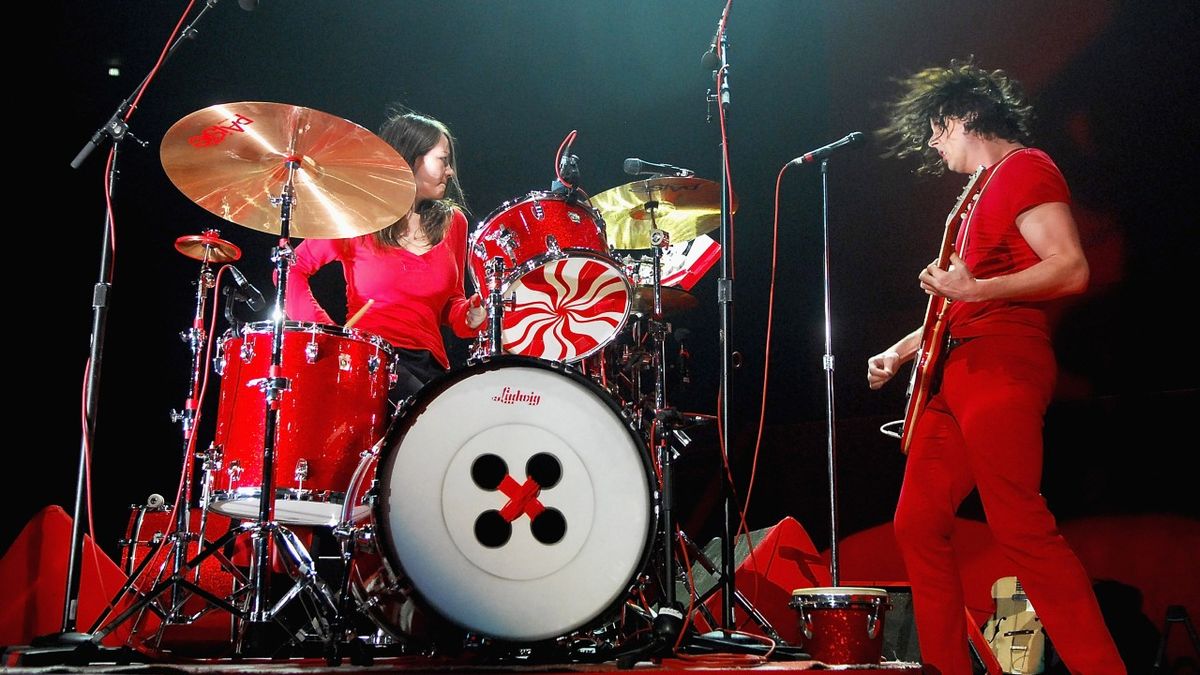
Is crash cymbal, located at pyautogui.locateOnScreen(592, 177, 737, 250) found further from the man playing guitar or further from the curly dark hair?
the man playing guitar

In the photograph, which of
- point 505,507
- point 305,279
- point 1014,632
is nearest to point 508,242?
point 305,279

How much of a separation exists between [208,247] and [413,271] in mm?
1007

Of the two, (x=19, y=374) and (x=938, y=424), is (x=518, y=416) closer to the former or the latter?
(x=938, y=424)

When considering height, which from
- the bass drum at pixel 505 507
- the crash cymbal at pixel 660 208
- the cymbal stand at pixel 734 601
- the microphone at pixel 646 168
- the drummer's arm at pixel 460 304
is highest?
the crash cymbal at pixel 660 208

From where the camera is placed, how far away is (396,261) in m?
3.75

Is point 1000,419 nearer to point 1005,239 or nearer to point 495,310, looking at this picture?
point 1005,239

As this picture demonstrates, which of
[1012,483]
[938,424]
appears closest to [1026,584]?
[1012,483]

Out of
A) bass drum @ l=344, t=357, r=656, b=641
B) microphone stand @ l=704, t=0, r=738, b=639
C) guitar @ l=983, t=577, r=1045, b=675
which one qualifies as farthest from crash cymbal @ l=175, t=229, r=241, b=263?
guitar @ l=983, t=577, r=1045, b=675

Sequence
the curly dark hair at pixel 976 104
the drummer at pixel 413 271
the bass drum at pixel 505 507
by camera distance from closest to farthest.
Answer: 1. the bass drum at pixel 505 507
2. the curly dark hair at pixel 976 104
3. the drummer at pixel 413 271

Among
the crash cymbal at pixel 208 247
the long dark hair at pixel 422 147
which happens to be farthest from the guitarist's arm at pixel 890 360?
the crash cymbal at pixel 208 247

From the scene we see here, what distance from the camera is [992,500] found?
92.0 inches

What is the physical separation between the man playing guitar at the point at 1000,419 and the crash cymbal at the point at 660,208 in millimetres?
1354

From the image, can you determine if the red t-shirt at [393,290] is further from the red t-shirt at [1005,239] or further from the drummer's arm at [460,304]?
the red t-shirt at [1005,239]

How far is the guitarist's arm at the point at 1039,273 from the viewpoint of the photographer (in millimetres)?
2400
